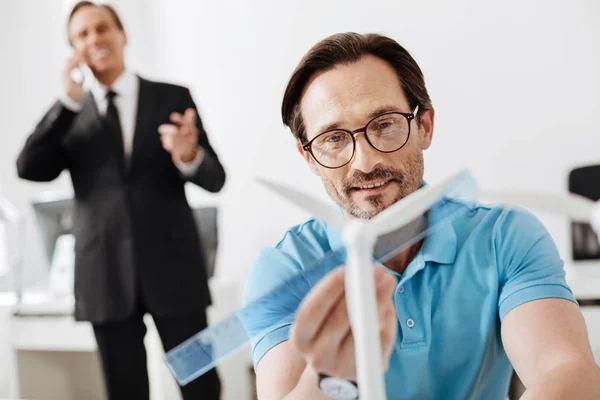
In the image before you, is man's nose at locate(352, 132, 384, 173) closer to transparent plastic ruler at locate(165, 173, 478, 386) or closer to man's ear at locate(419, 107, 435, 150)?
man's ear at locate(419, 107, 435, 150)

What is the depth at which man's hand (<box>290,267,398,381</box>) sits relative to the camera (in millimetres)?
442

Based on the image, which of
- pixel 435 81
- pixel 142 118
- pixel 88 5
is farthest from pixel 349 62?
pixel 435 81

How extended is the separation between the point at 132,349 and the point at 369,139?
44.1 inches

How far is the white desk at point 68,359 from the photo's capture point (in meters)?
2.27

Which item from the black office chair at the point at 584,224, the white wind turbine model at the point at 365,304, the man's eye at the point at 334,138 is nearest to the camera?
the white wind turbine model at the point at 365,304

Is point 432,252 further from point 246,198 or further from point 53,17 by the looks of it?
point 53,17

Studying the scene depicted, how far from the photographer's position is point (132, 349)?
5.37 ft

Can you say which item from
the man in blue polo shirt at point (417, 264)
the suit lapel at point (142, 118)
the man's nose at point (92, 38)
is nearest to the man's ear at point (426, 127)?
the man in blue polo shirt at point (417, 264)

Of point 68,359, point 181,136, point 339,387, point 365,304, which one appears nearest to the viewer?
point 365,304

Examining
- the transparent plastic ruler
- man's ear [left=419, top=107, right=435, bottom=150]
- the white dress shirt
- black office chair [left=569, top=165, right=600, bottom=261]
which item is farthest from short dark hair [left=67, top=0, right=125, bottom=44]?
black office chair [left=569, top=165, right=600, bottom=261]

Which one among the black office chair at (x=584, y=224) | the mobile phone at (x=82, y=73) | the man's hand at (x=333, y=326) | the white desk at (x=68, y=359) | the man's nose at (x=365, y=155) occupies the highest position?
the mobile phone at (x=82, y=73)

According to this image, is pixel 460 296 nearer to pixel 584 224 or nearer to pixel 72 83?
pixel 72 83

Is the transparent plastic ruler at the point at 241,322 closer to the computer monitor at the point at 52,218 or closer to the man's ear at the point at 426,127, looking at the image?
the man's ear at the point at 426,127

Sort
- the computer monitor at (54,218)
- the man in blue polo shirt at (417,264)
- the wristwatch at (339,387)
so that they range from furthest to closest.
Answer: the computer monitor at (54,218), the man in blue polo shirt at (417,264), the wristwatch at (339,387)
